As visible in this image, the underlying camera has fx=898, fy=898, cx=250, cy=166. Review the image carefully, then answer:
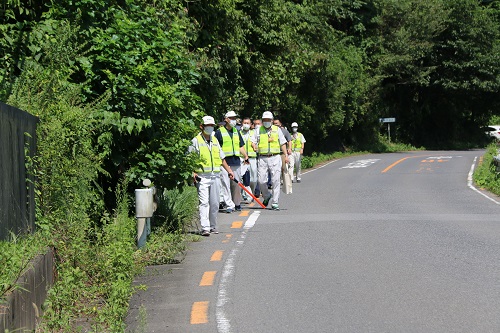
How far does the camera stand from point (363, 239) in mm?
12836

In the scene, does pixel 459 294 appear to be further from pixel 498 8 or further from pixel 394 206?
pixel 498 8

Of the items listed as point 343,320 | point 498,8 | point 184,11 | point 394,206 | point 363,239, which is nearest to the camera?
point 343,320

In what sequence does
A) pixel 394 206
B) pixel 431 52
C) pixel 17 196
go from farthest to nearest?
pixel 431 52 < pixel 394 206 < pixel 17 196

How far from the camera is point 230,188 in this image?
1761cm

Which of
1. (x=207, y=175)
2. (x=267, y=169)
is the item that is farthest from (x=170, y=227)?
(x=267, y=169)

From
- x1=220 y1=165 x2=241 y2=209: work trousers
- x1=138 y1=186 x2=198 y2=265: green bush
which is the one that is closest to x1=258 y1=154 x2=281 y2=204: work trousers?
x1=220 y1=165 x2=241 y2=209: work trousers

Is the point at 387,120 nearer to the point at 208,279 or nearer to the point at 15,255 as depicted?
the point at 208,279

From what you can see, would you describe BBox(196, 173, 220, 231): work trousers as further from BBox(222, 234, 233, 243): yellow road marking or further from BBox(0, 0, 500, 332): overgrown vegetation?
BBox(0, 0, 500, 332): overgrown vegetation

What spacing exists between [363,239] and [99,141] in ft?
13.1

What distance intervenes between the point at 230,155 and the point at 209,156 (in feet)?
10.5

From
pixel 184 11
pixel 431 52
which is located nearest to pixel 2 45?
pixel 184 11

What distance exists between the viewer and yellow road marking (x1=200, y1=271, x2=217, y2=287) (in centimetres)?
952

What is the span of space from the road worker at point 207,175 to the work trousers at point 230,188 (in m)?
2.78

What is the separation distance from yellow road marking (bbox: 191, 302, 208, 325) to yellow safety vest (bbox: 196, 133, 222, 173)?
18.3 ft
